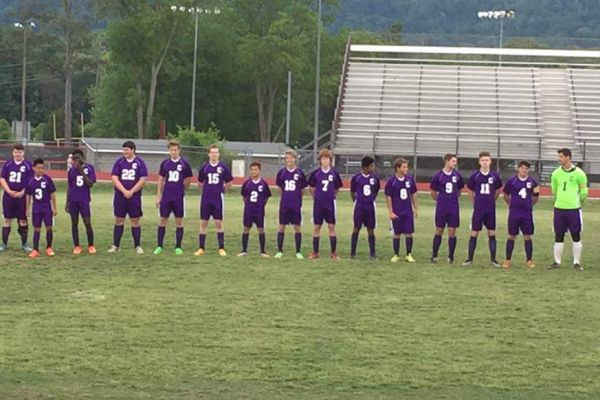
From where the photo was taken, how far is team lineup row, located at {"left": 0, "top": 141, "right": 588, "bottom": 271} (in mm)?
17516

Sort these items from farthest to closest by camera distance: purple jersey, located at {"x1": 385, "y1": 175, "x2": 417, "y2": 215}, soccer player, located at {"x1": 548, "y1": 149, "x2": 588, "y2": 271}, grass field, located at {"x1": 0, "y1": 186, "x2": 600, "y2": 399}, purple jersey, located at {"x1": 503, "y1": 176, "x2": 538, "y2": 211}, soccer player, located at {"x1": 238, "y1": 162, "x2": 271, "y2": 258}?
1. soccer player, located at {"x1": 238, "y1": 162, "x2": 271, "y2": 258}
2. purple jersey, located at {"x1": 385, "y1": 175, "x2": 417, "y2": 215}
3. purple jersey, located at {"x1": 503, "y1": 176, "x2": 538, "y2": 211}
4. soccer player, located at {"x1": 548, "y1": 149, "x2": 588, "y2": 271}
5. grass field, located at {"x1": 0, "y1": 186, "x2": 600, "y2": 399}

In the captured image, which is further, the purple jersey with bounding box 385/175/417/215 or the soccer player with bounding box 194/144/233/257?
the soccer player with bounding box 194/144/233/257

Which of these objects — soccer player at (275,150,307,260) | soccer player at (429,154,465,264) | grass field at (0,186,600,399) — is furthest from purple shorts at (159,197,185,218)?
soccer player at (429,154,465,264)

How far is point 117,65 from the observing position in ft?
238

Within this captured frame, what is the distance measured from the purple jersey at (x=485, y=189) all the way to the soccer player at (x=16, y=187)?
23.6 ft

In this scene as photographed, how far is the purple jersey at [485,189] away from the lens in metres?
17.6

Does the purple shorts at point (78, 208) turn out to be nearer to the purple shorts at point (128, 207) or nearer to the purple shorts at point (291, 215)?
the purple shorts at point (128, 207)

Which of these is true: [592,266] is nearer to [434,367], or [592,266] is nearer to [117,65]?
[434,367]

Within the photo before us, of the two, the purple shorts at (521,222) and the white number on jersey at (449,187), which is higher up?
the white number on jersey at (449,187)

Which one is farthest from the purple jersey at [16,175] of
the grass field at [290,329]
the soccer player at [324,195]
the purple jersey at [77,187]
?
the soccer player at [324,195]

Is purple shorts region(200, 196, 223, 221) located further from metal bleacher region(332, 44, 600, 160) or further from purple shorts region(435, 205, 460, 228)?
metal bleacher region(332, 44, 600, 160)

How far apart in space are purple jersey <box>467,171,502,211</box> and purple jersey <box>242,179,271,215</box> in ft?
11.0

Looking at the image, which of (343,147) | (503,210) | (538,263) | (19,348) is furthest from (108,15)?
(19,348)

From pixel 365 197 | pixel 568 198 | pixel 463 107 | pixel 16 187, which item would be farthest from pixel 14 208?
pixel 463 107
